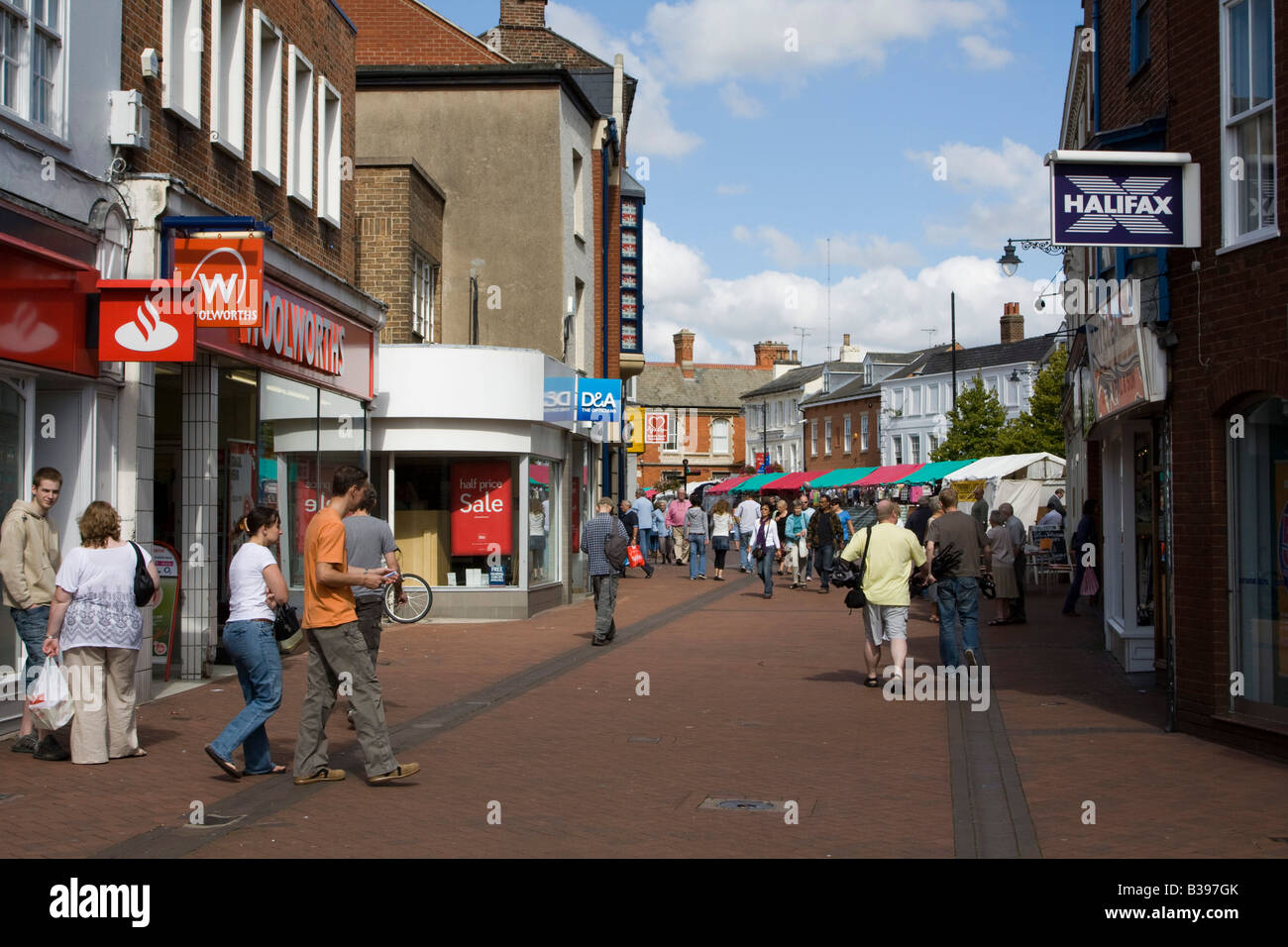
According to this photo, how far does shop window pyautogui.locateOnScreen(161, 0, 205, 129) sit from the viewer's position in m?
12.3

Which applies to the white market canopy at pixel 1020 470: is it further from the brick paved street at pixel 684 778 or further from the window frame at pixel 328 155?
the window frame at pixel 328 155

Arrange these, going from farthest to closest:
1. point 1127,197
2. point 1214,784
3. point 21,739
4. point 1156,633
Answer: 1. point 1156,633
2. point 1127,197
3. point 21,739
4. point 1214,784

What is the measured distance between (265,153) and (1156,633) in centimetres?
1089

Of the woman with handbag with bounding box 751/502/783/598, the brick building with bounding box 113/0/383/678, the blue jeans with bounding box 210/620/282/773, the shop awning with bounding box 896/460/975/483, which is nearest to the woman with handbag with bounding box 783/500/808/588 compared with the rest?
the woman with handbag with bounding box 751/502/783/598

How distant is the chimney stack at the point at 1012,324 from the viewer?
70562 millimetres

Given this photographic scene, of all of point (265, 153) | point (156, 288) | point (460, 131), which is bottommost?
point (156, 288)

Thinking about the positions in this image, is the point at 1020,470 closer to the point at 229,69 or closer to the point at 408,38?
the point at 408,38

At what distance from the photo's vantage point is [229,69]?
14266mm

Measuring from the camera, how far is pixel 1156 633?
13.6 metres

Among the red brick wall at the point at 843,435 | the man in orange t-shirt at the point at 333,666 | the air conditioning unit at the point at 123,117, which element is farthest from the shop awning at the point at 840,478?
the man in orange t-shirt at the point at 333,666

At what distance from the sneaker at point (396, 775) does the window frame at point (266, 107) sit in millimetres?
8525

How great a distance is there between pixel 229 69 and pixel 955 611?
9366mm

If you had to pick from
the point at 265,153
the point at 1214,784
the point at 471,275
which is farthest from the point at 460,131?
the point at 1214,784

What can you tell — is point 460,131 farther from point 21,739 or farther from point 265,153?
point 21,739
